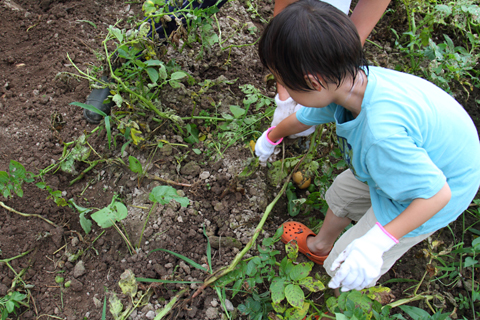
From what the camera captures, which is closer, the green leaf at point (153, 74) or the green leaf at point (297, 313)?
the green leaf at point (297, 313)

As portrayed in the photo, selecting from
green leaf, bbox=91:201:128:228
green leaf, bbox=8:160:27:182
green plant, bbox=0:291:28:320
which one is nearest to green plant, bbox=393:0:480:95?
green leaf, bbox=91:201:128:228

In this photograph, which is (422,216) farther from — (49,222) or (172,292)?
(49,222)

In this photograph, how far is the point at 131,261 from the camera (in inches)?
54.6

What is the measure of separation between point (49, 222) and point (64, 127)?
537 millimetres

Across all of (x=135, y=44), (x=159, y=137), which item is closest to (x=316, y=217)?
(x=159, y=137)

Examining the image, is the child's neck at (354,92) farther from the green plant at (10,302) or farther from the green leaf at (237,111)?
the green plant at (10,302)

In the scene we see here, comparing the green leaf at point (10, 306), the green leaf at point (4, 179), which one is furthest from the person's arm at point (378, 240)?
the green leaf at point (4, 179)

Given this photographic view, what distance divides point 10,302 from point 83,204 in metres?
0.47

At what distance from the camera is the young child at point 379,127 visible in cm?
90

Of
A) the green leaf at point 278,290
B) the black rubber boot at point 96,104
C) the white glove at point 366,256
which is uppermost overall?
the white glove at point 366,256

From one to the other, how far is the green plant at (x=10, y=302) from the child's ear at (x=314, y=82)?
138 cm

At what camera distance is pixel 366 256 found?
1007mm

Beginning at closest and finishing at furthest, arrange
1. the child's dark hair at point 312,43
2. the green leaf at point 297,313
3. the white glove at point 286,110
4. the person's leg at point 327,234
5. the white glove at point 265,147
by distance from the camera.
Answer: the child's dark hair at point 312,43 → the green leaf at point 297,313 → the person's leg at point 327,234 → the white glove at point 265,147 → the white glove at point 286,110

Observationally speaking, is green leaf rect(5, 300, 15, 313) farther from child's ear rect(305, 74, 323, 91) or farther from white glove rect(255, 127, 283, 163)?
child's ear rect(305, 74, 323, 91)
